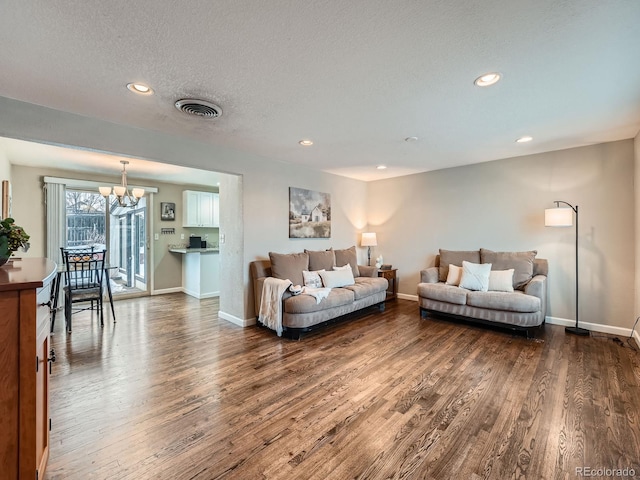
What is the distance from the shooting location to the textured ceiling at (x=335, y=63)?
1.46 meters

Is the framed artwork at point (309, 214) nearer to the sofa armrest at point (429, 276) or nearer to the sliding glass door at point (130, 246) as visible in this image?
the sofa armrest at point (429, 276)

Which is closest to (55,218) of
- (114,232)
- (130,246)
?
(114,232)

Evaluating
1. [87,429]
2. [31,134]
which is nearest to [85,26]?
[31,134]

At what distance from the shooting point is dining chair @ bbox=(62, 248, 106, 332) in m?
3.76

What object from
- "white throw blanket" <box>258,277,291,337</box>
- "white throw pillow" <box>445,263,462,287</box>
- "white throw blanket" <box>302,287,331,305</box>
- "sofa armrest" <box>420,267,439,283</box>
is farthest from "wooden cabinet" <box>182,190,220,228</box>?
"white throw pillow" <box>445,263,462,287</box>

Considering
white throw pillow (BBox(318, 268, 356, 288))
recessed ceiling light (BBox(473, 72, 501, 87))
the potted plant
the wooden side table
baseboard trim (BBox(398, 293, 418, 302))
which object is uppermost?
recessed ceiling light (BBox(473, 72, 501, 87))

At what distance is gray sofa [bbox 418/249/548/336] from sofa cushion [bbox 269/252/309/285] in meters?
1.80

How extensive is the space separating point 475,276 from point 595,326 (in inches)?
60.0

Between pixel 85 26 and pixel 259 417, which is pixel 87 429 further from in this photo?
pixel 85 26

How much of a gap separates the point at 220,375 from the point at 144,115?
96.7 inches

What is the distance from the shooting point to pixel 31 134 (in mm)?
2418

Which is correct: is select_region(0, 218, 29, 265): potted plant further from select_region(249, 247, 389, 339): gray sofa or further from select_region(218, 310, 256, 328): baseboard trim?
select_region(218, 310, 256, 328): baseboard trim

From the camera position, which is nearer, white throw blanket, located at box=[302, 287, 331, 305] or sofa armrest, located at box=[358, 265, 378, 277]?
white throw blanket, located at box=[302, 287, 331, 305]

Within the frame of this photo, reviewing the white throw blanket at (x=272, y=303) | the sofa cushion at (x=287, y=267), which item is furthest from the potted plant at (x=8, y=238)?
the sofa cushion at (x=287, y=267)
